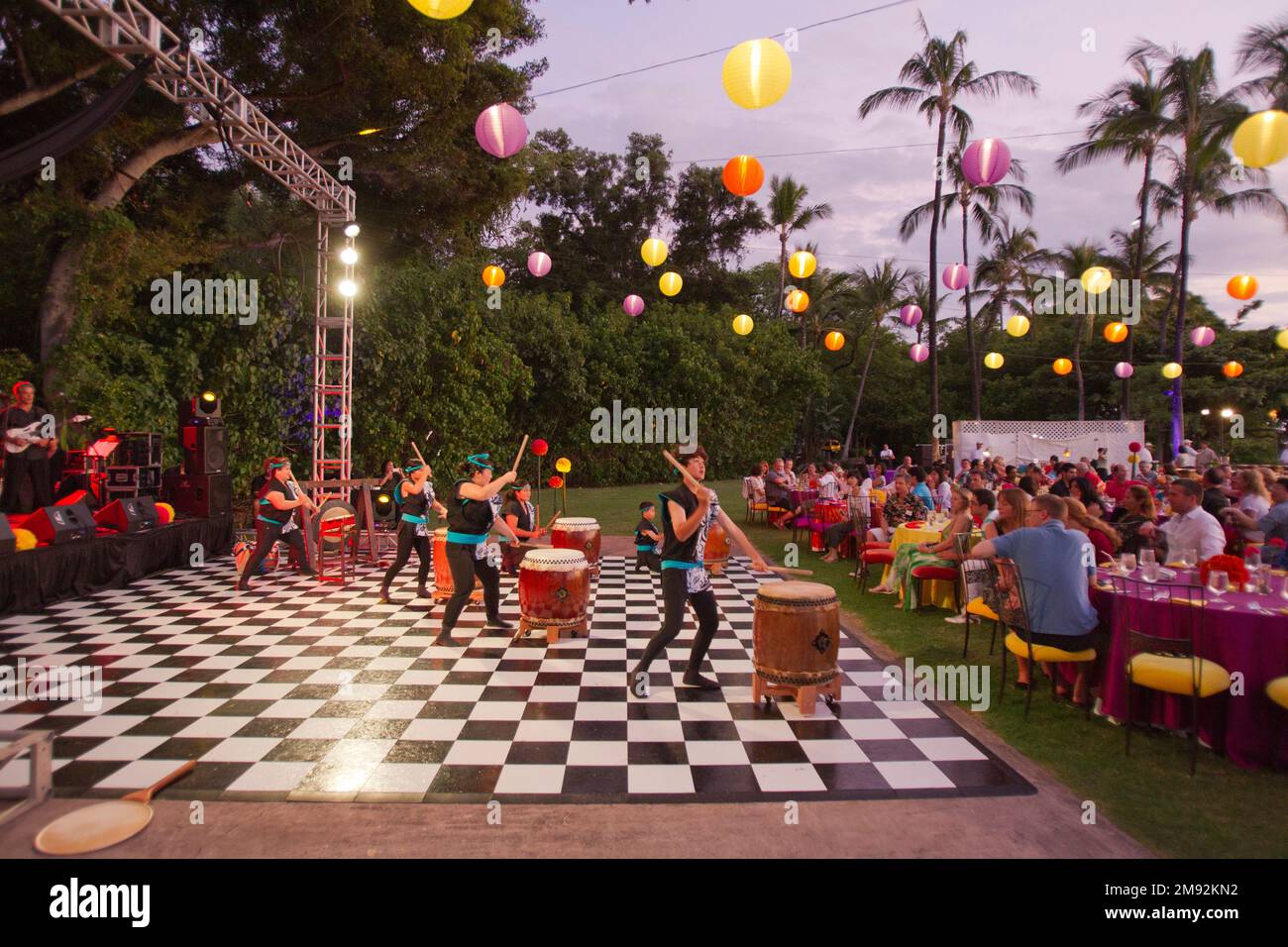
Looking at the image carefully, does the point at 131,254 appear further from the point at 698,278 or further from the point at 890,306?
the point at 890,306

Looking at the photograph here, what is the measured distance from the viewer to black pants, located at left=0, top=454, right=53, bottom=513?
301 inches

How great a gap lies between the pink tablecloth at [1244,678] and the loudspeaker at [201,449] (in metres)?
9.67

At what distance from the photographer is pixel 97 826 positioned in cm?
293

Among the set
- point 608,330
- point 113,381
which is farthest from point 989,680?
point 608,330

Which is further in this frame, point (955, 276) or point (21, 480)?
point (955, 276)

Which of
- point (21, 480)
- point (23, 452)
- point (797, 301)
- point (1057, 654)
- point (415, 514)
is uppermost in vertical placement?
point (797, 301)

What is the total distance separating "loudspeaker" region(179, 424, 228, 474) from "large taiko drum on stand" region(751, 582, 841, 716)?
7.90m

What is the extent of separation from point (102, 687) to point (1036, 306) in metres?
19.8

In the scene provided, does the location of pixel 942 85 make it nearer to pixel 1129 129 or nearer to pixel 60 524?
pixel 1129 129

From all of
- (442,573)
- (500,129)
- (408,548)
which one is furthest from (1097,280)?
(408,548)

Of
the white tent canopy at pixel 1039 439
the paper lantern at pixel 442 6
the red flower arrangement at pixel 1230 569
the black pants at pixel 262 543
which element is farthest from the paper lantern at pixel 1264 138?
the white tent canopy at pixel 1039 439

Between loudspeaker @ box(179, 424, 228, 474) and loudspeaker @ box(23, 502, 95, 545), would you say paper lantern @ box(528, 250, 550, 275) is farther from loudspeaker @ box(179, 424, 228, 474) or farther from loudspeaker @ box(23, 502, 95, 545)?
loudspeaker @ box(23, 502, 95, 545)

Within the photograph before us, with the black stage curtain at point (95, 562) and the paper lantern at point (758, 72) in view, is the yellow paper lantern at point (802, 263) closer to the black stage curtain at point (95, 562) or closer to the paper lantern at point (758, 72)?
the paper lantern at point (758, 72)

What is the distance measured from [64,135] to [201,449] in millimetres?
4435
